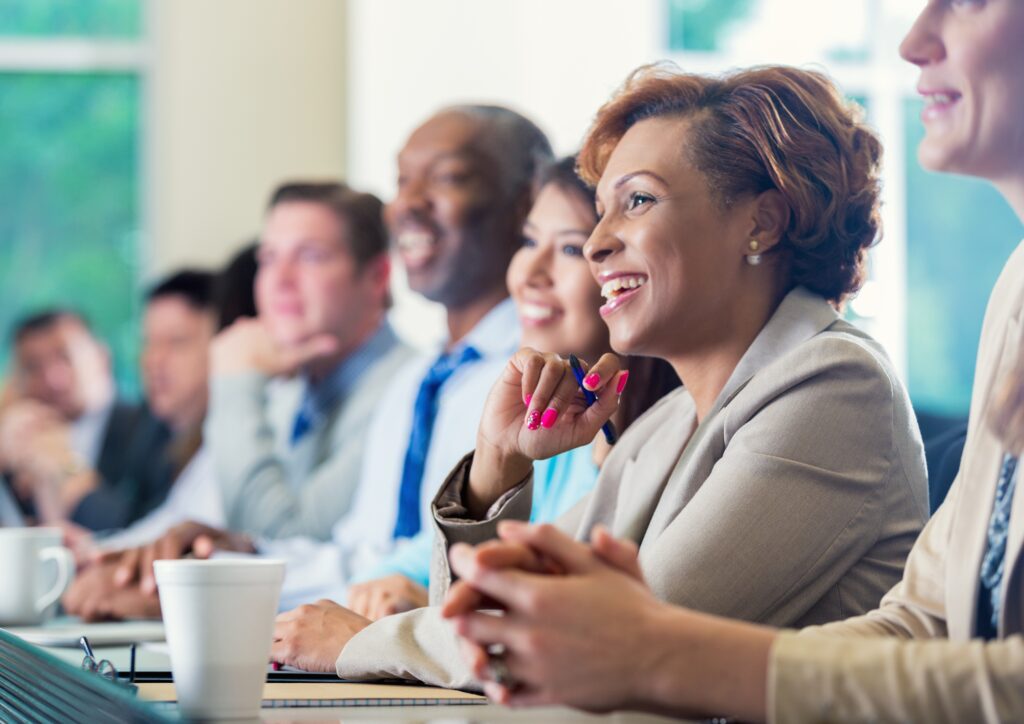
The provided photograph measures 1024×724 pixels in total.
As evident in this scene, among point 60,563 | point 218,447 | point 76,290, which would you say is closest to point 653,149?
point 60,563

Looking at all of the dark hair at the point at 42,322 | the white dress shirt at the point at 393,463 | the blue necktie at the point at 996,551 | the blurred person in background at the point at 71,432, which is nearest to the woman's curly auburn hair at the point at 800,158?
the blue necktie at the point at 996,551

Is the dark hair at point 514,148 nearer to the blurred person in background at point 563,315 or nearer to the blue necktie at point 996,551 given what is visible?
the blurred person in background at point 563,315

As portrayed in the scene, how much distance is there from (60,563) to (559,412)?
0.69 metres

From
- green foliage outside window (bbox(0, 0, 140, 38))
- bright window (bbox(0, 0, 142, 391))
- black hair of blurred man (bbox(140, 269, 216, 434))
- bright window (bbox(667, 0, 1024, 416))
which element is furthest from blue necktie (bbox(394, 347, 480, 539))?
green foliage outside window (bbox(0, 0, 140, 38))

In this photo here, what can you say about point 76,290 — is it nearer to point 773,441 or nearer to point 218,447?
point 218,447

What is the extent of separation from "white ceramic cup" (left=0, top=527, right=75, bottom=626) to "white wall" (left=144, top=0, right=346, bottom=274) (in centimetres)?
311

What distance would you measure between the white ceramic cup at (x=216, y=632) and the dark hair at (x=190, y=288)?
10.6ft

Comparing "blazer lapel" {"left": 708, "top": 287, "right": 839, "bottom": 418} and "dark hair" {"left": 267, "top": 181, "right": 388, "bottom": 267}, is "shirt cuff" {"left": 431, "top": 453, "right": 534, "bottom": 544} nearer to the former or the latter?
"blazer lapel" {"left": 708, "top": 287, "right": 839, "bottom": 418}

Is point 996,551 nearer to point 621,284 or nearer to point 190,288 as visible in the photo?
point 621,284

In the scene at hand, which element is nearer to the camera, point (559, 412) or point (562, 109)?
point (559, 412)

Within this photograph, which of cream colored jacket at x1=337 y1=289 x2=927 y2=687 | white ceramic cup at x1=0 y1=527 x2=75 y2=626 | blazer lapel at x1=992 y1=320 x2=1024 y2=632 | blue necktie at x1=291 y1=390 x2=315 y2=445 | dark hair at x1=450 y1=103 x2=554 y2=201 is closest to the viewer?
blazer lapel at x1=992 y1=320 x2=1024 y2=632

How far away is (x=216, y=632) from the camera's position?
35.6 inches

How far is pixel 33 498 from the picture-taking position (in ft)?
12.7

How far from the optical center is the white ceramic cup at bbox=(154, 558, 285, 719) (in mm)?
900
